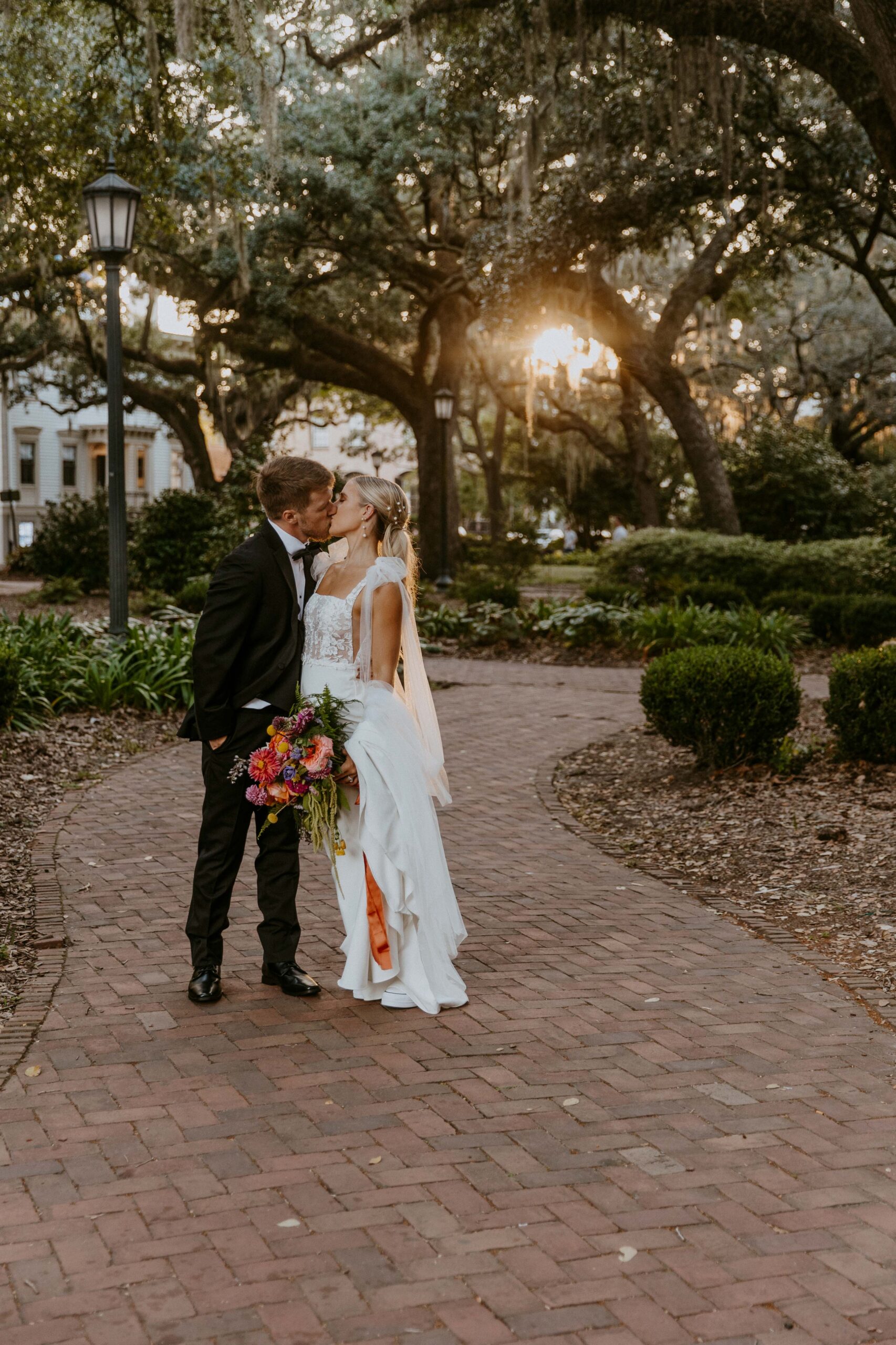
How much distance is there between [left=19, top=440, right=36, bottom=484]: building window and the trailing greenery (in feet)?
133

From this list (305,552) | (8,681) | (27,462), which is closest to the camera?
(305,552)

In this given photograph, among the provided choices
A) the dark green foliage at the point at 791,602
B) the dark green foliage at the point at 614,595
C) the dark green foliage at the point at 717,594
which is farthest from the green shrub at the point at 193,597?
the dark green foliage at the point at 791,602

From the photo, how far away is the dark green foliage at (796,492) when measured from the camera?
2341cm

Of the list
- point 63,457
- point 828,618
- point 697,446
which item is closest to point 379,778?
point 828,618

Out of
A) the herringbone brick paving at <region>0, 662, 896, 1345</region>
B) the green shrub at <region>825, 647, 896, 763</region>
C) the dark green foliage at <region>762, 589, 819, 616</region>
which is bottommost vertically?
the herringbone brick paving at <region>0, 662, 896, 1345</region>

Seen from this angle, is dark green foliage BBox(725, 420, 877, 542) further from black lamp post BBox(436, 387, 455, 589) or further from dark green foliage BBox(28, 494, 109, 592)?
dark green foliage BBox(28, 494, 109, 592)

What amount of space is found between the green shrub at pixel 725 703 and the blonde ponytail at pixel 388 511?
4206 mm

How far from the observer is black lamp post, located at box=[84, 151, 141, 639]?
37.5ft

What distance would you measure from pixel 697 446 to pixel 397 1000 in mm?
17823

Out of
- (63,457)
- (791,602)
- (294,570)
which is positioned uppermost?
(63,457)

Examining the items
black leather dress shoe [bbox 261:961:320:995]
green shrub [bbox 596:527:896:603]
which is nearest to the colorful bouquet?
black leather dress shoe [bbox 261:961:320:995]

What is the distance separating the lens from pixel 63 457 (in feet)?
175

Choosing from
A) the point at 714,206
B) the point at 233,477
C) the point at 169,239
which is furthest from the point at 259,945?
the point at 233,477

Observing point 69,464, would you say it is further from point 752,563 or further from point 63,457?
point 752,563
